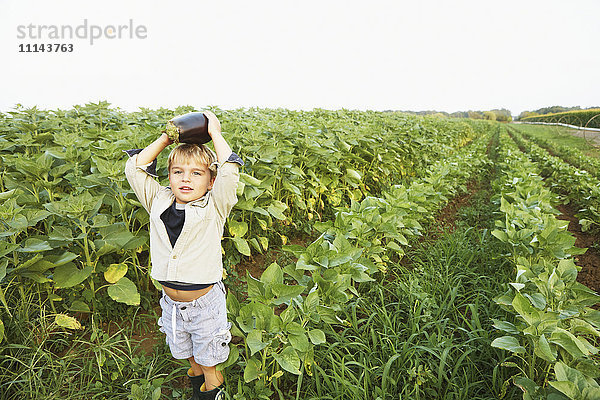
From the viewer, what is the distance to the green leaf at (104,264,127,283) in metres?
2.13

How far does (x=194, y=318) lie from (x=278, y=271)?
1.56ft

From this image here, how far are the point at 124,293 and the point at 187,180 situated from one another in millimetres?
966

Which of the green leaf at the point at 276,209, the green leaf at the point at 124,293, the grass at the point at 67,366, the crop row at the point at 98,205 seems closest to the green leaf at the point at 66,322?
the crop row at the point at 98,205

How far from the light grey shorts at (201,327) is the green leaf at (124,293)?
1.26 ft

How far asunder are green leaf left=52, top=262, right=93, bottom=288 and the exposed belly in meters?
0.73

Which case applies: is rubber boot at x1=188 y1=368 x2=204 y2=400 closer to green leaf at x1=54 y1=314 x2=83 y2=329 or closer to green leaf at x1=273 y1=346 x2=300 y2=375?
green leaf at x1=273 y1=346 x2=300 y2=375

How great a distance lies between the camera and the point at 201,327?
168 cm

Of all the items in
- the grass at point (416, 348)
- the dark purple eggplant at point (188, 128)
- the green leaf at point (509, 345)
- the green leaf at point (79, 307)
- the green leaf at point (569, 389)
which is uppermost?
the dark purple eggplant at point (188, 128)

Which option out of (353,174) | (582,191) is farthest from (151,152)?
(582,191)

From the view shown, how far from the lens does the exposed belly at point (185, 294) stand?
5.36 feet

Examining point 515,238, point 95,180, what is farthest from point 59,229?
point 515,238

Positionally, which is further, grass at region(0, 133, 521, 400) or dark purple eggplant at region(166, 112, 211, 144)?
grass at region(0, 133, 521, 400)

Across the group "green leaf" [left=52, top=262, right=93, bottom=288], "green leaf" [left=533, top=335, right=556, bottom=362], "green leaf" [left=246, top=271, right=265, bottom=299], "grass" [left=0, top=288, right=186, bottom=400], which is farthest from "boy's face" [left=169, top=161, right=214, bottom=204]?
"green leaf" [left=533, top=335, right=556, bottom=362]

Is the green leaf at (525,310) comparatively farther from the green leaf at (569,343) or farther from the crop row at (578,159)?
the crop row at (578,159)
